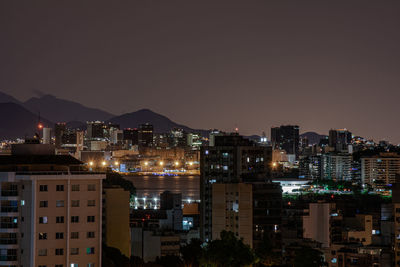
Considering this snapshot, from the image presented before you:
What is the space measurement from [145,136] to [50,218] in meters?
62.3

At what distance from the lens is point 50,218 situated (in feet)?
23.6

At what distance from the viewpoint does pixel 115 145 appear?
66.0 meters

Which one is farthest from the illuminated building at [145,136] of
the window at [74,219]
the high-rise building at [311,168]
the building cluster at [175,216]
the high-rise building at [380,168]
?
the window at [74,219]

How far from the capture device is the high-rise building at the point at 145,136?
68188 millimetres

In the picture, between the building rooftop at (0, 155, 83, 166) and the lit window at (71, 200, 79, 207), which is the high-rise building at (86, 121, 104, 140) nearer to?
the building rooftop at (0, 155, 83, 166)

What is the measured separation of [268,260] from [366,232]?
5.11 meters

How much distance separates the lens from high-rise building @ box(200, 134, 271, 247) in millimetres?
16891

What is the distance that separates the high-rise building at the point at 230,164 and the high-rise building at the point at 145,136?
4975 centimetres

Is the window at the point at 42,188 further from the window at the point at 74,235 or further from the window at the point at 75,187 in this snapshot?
the window at the point at 74,235

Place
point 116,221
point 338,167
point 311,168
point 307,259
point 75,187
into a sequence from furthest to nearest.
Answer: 1. point 311,168
2. point 338,167
3. point 116,221
4. point 307,259
5. point 75,187

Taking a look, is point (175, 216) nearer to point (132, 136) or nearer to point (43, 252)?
point (43, 252)

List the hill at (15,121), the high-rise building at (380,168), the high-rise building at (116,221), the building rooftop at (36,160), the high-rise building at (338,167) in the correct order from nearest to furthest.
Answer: the building rooftop at (36,160) → the high-rise building at (116,221) → the high-rise building at (380,168) → the high-rise building at (338,167) → the hill at (15,121)

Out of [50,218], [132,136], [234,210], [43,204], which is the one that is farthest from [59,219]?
[132,136]

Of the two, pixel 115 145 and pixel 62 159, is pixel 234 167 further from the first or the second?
pixel 115 145
